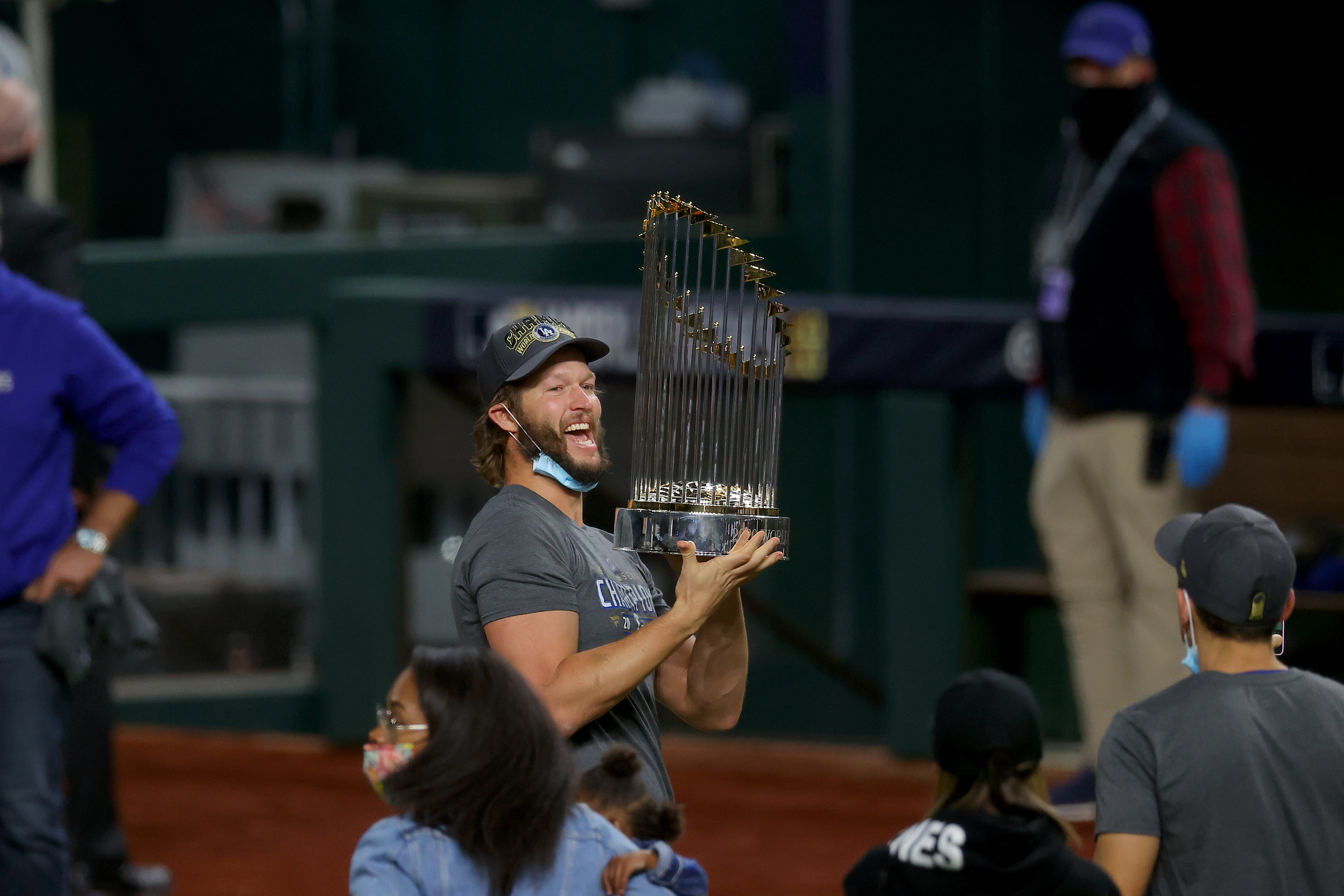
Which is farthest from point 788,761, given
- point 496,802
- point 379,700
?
point 496,802

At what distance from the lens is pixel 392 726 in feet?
8.87

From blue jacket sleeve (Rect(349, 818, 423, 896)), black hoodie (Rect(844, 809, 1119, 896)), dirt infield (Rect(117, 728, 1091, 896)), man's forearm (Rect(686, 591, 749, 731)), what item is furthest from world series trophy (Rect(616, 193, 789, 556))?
dirt infield (Rect(117, 728, 1091, 896))

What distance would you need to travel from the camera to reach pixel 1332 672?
24.1 ft

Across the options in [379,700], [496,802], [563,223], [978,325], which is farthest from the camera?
[563,223]

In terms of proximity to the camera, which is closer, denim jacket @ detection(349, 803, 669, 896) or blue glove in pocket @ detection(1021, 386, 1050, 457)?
denim jacket @ detection(349, 803, 669, 896)

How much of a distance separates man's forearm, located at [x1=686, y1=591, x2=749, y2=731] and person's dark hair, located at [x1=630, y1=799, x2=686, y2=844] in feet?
1.13

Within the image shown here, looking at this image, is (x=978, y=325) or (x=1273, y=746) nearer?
(x=1273, y=746)

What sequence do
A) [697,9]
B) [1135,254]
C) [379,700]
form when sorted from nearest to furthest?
1. [1135,254]
2. [379,700]
3. [697,9]

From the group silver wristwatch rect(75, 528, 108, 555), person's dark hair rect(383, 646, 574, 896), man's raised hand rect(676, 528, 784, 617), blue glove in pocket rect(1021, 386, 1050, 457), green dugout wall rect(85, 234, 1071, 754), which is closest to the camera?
person's dark hair rect(383, 646, 574, 896)

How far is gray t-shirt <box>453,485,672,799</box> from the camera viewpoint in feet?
9.62

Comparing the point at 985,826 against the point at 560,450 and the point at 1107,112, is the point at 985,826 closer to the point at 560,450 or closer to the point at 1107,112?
the point at 560,450

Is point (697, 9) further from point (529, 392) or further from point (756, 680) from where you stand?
point (529, 392)

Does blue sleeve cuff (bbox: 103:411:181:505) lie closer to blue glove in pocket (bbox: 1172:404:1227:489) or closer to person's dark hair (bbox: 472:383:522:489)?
person's dark hair (bbox: 472:383:522:489)

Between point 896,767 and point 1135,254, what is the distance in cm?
229
